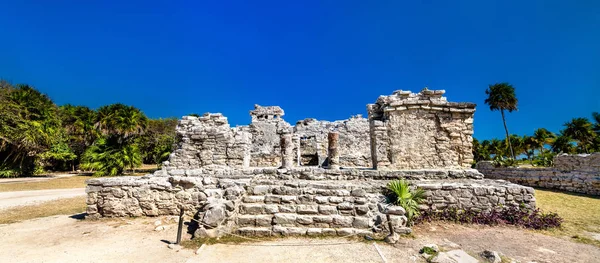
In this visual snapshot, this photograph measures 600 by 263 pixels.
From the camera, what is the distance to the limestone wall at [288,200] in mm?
5523

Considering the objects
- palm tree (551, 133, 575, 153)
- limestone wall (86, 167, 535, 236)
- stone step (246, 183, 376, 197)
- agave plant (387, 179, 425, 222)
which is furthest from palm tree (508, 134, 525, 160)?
stone step (246, 183, 376, 197)

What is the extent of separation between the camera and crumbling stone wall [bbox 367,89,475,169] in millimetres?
9289

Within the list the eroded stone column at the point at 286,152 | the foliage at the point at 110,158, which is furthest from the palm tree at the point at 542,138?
the foliage at the point at 110,158

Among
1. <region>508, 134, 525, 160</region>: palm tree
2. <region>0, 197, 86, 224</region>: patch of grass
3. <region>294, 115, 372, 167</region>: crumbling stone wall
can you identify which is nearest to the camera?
<region>0, 197, 86, 224</region>: patch of grass

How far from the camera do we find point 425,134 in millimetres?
9375

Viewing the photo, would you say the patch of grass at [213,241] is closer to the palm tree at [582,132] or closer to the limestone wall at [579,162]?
the limestone wall at [579,162]

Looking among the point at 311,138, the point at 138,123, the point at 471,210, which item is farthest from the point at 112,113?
the point at 471,210

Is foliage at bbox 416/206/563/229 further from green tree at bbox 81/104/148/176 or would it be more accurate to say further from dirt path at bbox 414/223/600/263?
green tree at bbox 81/104/148/176

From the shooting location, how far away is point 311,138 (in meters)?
19.2

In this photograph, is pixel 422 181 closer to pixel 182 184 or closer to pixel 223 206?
pixel 223 206

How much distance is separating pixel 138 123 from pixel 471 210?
2471 centimetres

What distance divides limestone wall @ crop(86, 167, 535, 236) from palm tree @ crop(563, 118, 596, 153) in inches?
1219

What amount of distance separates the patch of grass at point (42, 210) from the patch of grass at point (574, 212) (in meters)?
13.2

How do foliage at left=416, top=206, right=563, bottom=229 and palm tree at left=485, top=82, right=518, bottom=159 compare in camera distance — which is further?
palm tree at left=485, top=82, right=518, bottom=159
